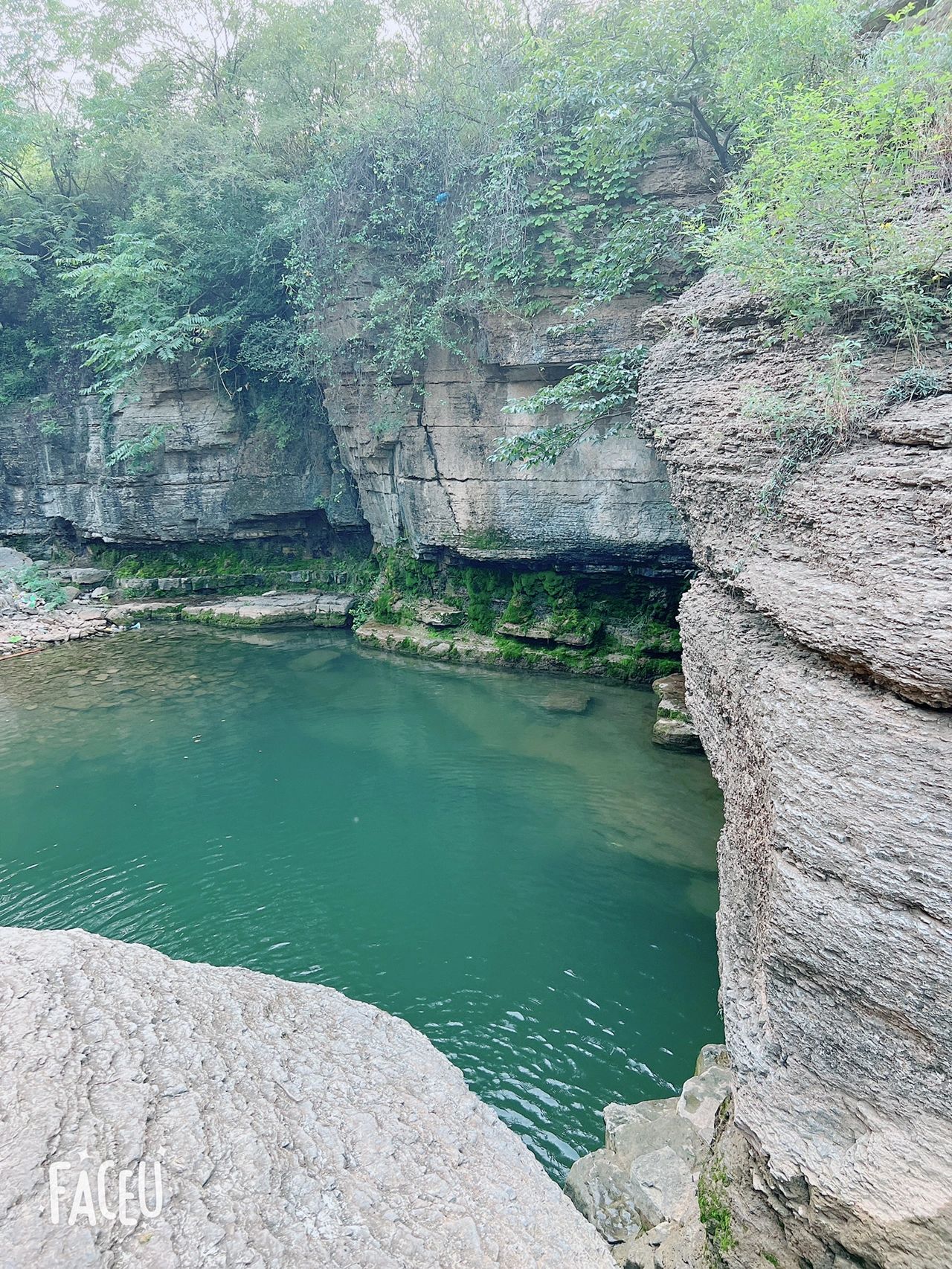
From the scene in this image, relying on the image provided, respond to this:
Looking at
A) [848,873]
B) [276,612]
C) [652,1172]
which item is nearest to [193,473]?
[276,612]

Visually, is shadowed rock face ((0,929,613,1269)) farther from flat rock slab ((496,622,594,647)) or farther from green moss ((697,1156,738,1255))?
flat rock slab ((496,622,594,647))

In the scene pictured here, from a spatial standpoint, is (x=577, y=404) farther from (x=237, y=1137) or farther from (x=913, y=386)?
(x=237, y=1137)

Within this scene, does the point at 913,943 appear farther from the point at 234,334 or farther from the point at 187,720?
the point at 234,334

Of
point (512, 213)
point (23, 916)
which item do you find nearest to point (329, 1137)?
point (23, 916)

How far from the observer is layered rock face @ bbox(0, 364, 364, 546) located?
45.0 feet

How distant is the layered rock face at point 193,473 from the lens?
13.7 metres

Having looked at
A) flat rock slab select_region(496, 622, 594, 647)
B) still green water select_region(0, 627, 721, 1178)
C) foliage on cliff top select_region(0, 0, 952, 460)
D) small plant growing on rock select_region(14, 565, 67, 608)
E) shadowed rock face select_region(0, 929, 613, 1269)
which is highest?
foliage on cliff top select_region(0, 0, 952, 460)

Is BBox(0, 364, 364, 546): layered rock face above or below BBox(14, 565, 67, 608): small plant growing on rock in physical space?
above

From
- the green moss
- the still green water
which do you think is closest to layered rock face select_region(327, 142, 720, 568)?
the still green water

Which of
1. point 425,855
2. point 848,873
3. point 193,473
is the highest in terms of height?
point 193,473

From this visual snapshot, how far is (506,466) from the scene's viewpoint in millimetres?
10117

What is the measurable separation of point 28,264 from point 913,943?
60.4 feet

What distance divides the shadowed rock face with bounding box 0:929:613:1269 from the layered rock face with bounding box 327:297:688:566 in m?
7.47

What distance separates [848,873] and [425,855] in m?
4.50
